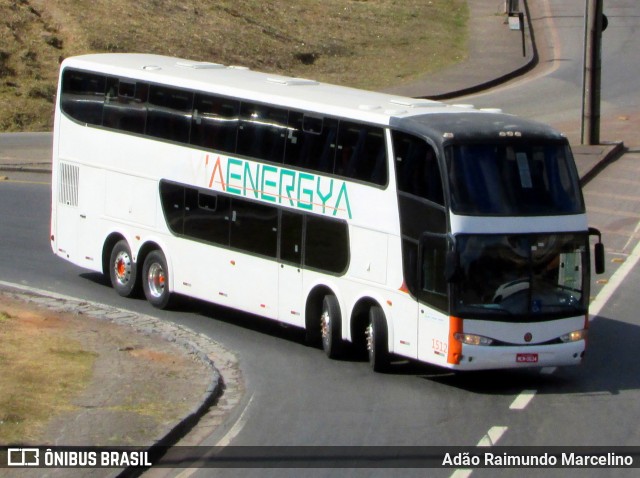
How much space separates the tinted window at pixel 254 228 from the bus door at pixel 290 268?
0.18 m

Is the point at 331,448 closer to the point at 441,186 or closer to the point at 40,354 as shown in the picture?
the point at 441,186

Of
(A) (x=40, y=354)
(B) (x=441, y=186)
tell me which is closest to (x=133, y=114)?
(A) (x=40, y=354)

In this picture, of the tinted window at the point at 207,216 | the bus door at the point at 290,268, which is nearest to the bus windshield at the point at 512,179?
the bus door at the point at 290,268

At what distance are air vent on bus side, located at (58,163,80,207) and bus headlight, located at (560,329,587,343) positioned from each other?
9181mm

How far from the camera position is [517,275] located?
14.3 metres

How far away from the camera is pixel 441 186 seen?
14383 mm

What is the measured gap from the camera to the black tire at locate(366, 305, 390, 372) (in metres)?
15.4

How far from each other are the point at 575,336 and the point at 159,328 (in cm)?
579

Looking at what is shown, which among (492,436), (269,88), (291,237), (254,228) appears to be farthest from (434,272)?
(269,88)

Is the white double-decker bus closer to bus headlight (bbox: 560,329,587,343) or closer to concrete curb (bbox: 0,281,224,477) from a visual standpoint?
bus headlight (bbox: 560,329,587,343)

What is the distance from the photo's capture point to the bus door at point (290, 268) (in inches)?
656

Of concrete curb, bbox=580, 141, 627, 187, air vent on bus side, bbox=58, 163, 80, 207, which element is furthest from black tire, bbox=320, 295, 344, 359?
concrete curb, bbox=580, 141, 627, 187

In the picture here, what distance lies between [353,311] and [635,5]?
142 ft

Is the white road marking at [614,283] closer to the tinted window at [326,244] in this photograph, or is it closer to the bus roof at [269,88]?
the bus roof at [269,88]
